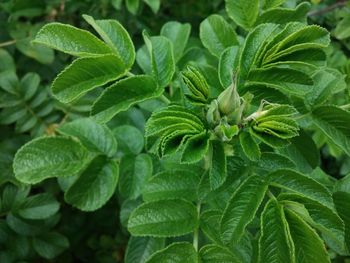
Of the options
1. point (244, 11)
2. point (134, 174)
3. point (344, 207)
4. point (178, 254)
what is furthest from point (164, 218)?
point (244, 11)

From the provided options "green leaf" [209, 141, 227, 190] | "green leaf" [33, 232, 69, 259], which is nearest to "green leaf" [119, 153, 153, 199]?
"green leaf" [209, 141, 227, 190]

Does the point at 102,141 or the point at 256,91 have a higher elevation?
the point at 256,91

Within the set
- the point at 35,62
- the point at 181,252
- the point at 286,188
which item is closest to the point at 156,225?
the point at 181,252

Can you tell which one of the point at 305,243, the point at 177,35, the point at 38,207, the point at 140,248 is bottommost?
the point at 38,207

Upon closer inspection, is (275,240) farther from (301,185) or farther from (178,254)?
(178,254)

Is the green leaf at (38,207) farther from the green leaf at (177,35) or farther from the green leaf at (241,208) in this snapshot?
the green leaf at (241,208)

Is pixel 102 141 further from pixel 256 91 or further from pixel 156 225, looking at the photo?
pixel 256 91
